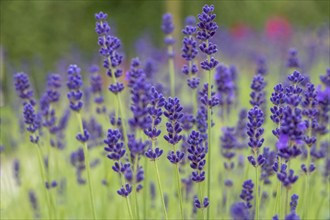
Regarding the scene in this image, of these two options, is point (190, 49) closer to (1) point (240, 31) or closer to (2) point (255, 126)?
(2) point (255, 126)

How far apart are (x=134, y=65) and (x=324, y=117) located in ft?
3.49

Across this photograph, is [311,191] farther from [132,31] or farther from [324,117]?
[132,31]

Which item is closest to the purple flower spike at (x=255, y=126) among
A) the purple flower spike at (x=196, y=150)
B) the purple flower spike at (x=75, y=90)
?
the purple flower spike at (x=196, y=150)

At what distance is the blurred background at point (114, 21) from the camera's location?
33.9 ft

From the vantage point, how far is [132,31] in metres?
12.8

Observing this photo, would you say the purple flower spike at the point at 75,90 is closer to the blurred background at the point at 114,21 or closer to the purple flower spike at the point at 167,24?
the purple flower spike at the point at 167,24

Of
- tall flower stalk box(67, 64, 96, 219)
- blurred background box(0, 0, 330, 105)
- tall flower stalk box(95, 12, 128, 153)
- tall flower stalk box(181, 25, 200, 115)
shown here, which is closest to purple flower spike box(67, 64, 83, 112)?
tall flower stalk box(67, 64, 96, 219)

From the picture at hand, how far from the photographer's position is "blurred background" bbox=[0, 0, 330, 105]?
10.3m

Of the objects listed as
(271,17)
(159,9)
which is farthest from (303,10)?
(159,9)

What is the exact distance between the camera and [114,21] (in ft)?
34.6

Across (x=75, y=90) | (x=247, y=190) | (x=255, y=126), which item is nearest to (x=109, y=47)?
(x=75, y=90)

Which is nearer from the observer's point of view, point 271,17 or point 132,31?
point 132,31

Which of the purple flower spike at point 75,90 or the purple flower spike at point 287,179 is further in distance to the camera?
the purple flower spike at point 75,90

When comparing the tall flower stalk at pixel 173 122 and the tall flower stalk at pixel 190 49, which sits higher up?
the tall flower stalk at pixel 190 49
